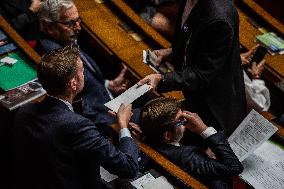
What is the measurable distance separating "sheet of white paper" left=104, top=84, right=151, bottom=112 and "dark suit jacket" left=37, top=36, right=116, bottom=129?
610mm

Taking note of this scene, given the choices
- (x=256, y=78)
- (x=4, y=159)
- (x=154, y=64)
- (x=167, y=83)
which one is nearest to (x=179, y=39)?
(x=167, y=83)

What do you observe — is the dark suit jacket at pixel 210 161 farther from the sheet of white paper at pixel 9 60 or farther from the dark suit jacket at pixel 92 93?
the sheet of white paper at pixel 9 60

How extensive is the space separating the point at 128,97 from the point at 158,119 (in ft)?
0.65

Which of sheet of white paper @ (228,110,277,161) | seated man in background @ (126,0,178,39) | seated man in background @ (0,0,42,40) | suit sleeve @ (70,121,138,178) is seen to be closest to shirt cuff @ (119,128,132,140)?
suit sleeve @ (70,121,138,178)

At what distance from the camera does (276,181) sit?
91.5 inches

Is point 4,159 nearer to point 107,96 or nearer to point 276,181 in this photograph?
point 107,96

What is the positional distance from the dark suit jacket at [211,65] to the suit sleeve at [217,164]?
0.30m

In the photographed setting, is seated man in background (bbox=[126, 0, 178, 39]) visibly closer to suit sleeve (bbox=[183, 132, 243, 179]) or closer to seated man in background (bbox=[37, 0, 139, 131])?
seated man in background (bbox=[37, 0, 139, 131])

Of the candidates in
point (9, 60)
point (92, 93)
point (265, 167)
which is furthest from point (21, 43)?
point (265, 167)

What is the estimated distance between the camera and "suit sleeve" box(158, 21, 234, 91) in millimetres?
2412

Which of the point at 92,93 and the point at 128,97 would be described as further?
the point at 92,93

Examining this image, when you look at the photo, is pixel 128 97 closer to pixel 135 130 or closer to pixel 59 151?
pixel 135 130

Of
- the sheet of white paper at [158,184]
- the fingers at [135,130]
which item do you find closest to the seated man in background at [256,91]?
the fingers at [135,130]

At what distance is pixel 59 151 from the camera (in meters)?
2.02
